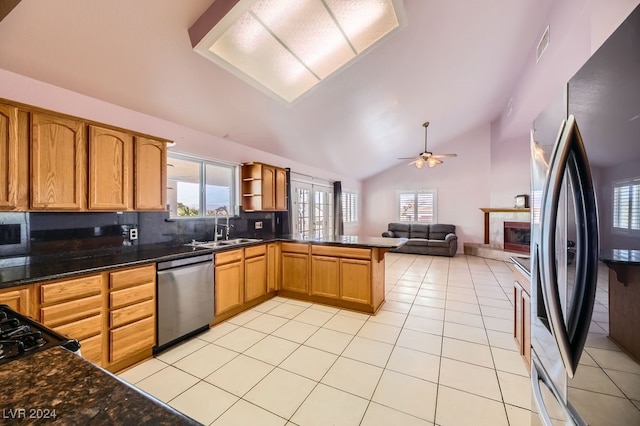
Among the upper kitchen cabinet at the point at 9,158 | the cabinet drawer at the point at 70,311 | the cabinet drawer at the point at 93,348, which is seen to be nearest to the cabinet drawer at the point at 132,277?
the cabinet drawer at the point at 70,311

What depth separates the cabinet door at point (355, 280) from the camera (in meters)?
3.26

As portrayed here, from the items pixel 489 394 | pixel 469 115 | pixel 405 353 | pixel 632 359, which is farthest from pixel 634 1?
pixel 469 115

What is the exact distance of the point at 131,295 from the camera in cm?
215

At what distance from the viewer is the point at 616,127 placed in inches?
26.1

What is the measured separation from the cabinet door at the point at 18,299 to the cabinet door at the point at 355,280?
2.80 m

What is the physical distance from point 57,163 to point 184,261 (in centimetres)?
126

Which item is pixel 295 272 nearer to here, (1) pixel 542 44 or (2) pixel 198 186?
(2) pixel 198 186

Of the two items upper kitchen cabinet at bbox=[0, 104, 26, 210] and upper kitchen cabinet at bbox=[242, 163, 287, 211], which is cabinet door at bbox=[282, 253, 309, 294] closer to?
upper kitchen cabinet at bbox=[242, 163, 287, 211]

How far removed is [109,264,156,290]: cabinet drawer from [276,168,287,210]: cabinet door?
7.65 feet

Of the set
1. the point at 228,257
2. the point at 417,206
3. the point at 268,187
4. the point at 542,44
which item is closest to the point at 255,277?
the point at 228,257

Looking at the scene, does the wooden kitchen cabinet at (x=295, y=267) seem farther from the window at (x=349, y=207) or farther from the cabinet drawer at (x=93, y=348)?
the window at (x=349, y=207)

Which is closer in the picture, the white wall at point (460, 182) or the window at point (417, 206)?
the white wall at point (460, 182)

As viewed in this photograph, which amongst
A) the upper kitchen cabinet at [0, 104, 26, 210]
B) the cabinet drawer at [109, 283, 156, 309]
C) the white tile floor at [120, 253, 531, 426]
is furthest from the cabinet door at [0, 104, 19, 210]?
the white tile floor at [120, 253, 531, 426]

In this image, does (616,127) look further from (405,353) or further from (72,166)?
(72,166)
